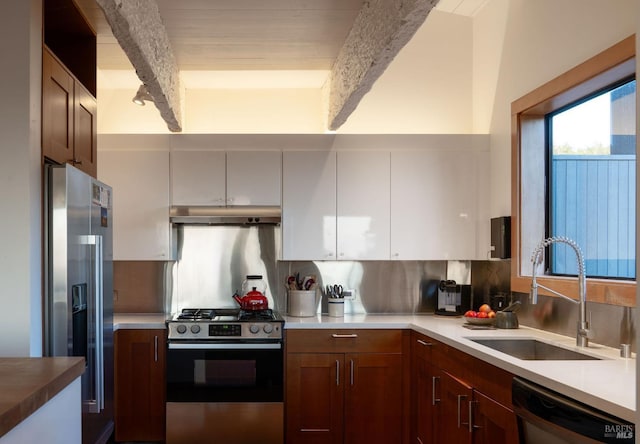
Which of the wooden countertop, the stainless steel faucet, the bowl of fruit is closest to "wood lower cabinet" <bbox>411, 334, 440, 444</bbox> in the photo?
the bowl of fruit

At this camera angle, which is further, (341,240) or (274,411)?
(341,240)

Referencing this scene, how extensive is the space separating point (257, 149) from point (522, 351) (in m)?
2.16

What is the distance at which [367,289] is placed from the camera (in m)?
4.18

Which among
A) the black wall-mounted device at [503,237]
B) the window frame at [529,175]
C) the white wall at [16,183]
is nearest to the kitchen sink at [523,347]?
the window frame at [529,175]

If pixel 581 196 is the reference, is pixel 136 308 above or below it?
below

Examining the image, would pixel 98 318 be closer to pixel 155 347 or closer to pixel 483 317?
pixel 155 347

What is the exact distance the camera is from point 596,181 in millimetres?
2805

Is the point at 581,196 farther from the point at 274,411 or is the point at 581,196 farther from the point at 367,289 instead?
the point at 274,411

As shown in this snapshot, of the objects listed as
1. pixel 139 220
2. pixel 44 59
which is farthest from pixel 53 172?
pixel 139 220

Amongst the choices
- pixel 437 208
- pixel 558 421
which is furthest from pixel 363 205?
pixel 558 421

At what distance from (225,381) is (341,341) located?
80 cm

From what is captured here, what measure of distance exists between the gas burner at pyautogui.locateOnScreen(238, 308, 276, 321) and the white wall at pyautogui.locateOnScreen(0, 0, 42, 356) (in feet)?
5.38

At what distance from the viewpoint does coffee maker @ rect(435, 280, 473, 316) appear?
4.04 meters

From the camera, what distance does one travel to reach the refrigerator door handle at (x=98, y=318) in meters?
2.62
